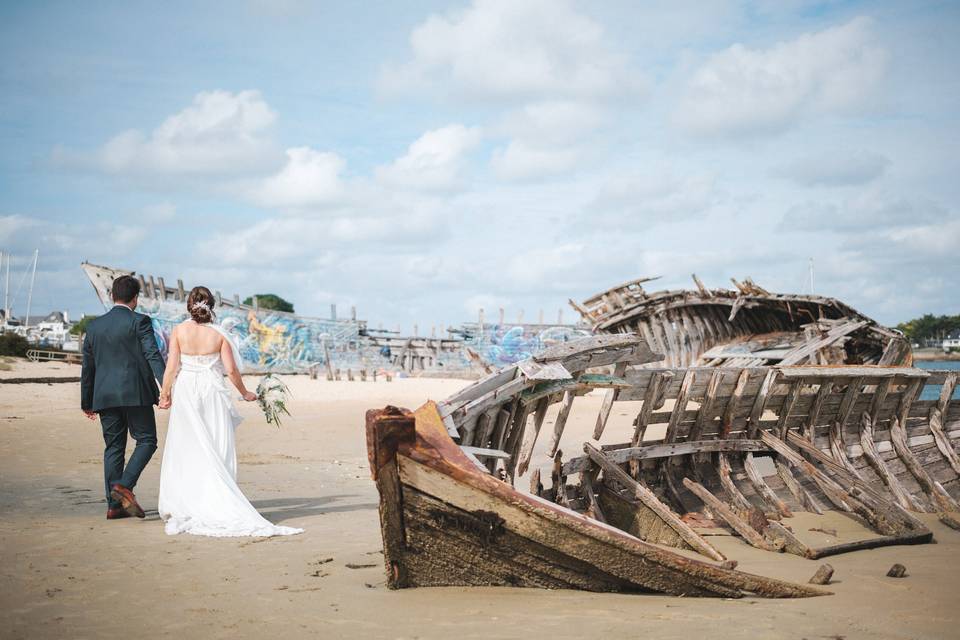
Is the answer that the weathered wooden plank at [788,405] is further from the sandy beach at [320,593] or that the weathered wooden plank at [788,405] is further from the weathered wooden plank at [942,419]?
the weathered wooden plank at [942,419]

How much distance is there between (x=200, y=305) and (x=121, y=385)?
2.94ft

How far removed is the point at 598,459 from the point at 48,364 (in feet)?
101

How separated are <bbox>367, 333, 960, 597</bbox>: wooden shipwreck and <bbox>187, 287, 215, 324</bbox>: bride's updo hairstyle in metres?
2.33

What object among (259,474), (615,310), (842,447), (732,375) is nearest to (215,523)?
(259,474)

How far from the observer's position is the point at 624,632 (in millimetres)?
3557

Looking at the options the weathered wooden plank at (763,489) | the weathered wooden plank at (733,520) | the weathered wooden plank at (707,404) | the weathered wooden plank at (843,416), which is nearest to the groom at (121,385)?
the weathered wooden plank at (733,520)

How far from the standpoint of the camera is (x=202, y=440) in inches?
238

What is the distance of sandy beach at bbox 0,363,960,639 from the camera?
3625 millimetres

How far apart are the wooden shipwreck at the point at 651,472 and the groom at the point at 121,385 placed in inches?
107

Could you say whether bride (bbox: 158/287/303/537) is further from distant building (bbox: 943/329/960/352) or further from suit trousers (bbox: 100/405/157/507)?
distant building (bbox: 943/329/960/352)

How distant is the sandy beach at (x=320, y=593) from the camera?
11.9ft

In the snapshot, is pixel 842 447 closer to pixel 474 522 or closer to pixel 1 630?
pixel 474 522

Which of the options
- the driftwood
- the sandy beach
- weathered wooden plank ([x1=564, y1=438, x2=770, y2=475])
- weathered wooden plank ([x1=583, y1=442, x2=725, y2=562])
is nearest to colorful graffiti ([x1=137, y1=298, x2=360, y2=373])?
the sandy beach

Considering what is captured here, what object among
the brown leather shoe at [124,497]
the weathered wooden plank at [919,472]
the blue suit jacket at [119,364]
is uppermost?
the blue suit jacket at [119,364]
